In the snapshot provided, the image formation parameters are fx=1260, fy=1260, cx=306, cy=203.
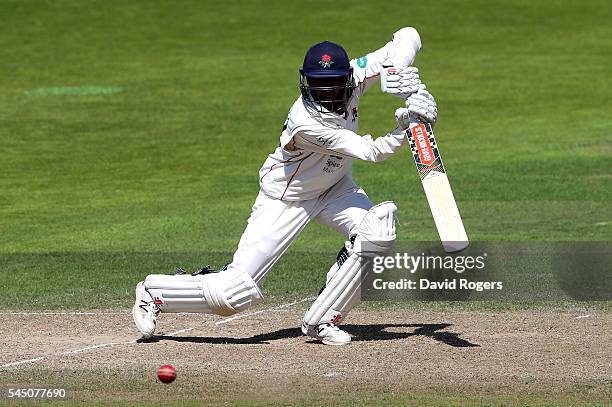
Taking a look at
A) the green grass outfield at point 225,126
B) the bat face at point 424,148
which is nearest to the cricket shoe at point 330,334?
the bat face at point 424,148

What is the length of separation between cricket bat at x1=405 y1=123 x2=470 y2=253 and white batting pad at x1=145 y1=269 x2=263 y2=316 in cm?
142

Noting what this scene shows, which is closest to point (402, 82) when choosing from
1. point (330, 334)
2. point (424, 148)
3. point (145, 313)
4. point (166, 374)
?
point (424, 148)

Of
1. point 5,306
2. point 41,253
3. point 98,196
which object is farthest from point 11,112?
point 5,306

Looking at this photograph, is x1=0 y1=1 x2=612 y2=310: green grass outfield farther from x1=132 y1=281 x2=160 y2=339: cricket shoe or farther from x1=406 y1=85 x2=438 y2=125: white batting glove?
x1=406 y1=85 x2=438 y2=125: white batting glove

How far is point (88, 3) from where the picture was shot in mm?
34094

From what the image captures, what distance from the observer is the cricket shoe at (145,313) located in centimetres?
909

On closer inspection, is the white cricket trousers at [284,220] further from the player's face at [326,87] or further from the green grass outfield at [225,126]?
the green grass outfield at [225,126]

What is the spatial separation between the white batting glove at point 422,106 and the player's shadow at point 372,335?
166 cm

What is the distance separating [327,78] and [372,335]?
198 cm

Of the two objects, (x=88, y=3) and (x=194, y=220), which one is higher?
(x=88, y=3)

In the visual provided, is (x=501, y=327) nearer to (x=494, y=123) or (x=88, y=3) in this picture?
(x=494, y=123)

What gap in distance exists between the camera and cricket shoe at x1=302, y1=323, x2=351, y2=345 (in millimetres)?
9070

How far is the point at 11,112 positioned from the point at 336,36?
9.37 meters

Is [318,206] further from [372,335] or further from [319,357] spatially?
[319,357]
